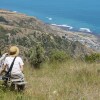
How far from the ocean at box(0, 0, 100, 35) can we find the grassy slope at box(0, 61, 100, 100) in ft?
471

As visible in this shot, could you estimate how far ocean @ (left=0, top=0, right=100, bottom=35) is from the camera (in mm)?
163875

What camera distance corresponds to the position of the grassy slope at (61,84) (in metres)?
6.37

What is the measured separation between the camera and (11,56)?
735 cm

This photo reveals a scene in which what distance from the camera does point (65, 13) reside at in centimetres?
17612

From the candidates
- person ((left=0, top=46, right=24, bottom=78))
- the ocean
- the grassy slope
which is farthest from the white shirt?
the ocean

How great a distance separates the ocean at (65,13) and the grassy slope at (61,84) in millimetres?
143595

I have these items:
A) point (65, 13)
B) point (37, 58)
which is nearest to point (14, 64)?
point (37, 58)

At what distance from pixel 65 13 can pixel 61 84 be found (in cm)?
16928

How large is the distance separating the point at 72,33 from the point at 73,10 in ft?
109

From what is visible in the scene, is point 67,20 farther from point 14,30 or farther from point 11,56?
point 11,56

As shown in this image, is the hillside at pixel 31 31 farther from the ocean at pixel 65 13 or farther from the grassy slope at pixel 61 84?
the grassy slope at pixel 61 84

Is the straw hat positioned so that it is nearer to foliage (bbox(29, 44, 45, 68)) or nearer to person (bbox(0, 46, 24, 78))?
person (bbox(0, 46, 24, 78))

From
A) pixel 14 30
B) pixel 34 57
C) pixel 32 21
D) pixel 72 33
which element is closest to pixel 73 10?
pixel 72 33

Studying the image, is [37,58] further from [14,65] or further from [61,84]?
[14,65]
